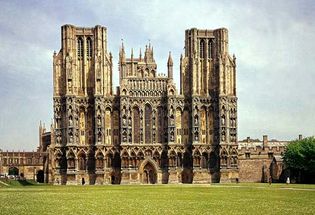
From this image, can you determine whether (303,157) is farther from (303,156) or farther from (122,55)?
(122,55)

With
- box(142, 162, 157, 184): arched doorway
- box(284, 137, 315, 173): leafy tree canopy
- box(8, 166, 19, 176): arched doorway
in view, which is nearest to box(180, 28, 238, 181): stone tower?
box(142, 162, 157, 184): arched doorway

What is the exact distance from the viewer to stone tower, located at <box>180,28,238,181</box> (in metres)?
108

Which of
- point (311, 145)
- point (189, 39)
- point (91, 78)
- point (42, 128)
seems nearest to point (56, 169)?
point (91, 78)

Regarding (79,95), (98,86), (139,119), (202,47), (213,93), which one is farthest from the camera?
(202,47)

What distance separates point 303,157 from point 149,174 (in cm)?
3008

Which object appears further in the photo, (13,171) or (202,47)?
(13,171)

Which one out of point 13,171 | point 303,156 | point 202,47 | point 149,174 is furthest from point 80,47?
point 13,171

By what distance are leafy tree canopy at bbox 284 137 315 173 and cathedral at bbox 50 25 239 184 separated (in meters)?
15.2

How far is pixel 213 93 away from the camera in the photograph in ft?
364

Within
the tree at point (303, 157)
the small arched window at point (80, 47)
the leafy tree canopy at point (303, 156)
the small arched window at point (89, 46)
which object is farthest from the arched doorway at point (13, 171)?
the leafy tree canopy at point (303, 156)

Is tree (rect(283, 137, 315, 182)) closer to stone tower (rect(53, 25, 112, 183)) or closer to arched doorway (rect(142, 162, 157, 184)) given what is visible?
arched doorway (rect(142, 162, 157, 184))

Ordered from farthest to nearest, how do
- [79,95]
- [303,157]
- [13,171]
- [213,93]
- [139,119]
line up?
1. [13,171]
2. [213,93]
3. [139,119]
4. [79,95]
5. [303,157]

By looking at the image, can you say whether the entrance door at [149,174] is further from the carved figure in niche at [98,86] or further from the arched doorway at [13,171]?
the arched doorway at [13,171]

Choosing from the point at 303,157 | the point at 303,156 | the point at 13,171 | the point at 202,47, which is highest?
the point at 202,47
